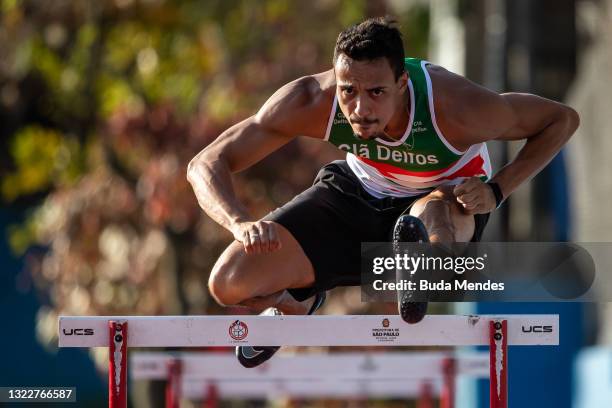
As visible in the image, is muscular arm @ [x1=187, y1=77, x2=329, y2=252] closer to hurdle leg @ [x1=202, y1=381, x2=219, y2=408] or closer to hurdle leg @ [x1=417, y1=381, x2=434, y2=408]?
hurdle leg @ [x1=202, y1=381, x2=219, y2=408]

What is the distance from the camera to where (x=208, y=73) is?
13539 millimetres

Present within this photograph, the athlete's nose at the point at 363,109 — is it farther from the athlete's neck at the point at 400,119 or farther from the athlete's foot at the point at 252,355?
the athlete's foot at the point at 252,355

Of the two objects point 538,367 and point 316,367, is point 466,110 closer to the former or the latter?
point 316,367

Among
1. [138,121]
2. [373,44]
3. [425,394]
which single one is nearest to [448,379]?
[425,394]

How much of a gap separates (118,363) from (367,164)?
5.12 ft

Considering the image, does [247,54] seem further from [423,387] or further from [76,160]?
[423,387]

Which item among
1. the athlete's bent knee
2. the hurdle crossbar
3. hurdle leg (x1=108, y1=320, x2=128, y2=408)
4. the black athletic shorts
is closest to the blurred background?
the hurdle crossbar

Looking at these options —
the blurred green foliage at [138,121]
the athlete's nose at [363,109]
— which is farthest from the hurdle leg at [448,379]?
the blurred green foliage at [138,121]

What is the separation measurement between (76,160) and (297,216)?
23.5 ft

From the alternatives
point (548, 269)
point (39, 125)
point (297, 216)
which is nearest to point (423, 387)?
point (548, 269)

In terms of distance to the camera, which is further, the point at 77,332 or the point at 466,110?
the point at 466,110

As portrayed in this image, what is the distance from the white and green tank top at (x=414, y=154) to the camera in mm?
6277

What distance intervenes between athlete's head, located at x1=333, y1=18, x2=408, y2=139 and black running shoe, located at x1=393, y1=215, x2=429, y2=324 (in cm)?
45

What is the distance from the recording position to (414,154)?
20.9 ft
